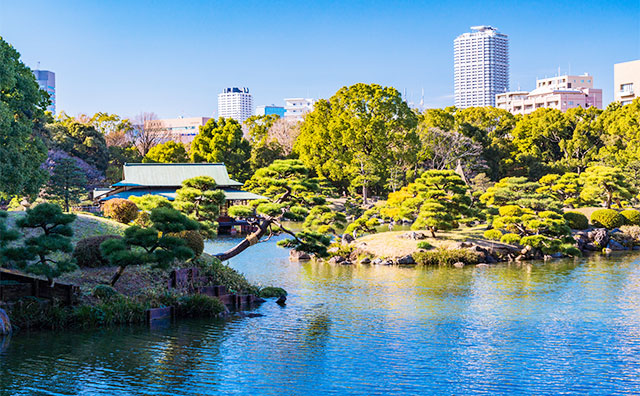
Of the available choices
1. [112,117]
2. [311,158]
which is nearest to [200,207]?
[311,158]

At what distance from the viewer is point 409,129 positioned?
50000mm

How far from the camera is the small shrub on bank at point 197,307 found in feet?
51.7

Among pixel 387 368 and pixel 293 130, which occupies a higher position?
pixel 293 130

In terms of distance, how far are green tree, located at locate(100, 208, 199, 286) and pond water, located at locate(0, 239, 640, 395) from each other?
1478 mm

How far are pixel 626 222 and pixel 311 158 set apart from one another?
24.7 metres

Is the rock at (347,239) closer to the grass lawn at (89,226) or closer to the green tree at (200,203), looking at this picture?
the green tree at (200,203)

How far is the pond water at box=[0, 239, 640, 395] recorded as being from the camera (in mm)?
10789

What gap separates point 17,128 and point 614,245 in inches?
908

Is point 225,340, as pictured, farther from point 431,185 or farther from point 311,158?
point 311,158

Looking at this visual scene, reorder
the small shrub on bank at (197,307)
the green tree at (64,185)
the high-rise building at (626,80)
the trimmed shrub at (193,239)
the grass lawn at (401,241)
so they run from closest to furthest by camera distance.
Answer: the small shrub on bank at (197,307) → the trimmed shrub at (193,239) → the grass lawn at (401,241) → the green tree at (64,185) → the high-rise building at (626,80)

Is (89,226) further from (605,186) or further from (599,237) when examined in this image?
(605,186)

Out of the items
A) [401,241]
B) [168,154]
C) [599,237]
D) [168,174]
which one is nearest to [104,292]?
[401,241]

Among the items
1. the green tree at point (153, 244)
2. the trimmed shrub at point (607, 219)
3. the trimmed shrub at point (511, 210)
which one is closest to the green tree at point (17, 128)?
the green tree at point (153, 244)

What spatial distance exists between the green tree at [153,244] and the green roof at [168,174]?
25.0m
